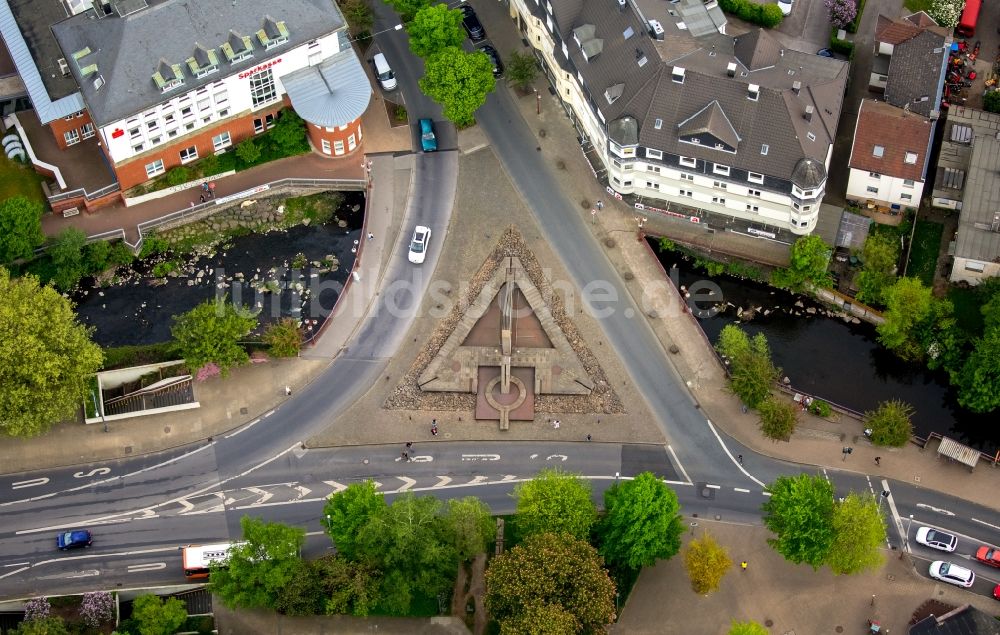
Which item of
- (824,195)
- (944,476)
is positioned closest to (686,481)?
(944,476)

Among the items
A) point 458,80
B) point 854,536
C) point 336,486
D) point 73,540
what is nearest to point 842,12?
point 458,80

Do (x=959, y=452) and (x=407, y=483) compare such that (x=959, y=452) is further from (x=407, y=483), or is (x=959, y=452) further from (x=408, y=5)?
(x=408, y=5)

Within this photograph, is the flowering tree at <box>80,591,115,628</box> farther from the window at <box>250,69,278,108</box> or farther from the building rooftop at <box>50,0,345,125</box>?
the window at <box>250,69,278,108</box>


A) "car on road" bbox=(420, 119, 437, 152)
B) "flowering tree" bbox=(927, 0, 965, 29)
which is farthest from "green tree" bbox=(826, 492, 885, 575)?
"flowering tree" bbox=(927, 0, 965, 29)

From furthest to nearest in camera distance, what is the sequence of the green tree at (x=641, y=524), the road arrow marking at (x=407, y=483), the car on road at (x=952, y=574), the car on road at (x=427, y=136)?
the car on road at (x=427, y=136) → the road arrow marking at (x=407, y=483) → the car on road at (x=952, y=574) → the green tree at (x=641, y=524)

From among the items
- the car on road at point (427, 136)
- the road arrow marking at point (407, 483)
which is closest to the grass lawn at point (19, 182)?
the car on road at point (427, 136)

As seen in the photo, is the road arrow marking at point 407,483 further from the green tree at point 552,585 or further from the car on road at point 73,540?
the car on road at point 73,540
